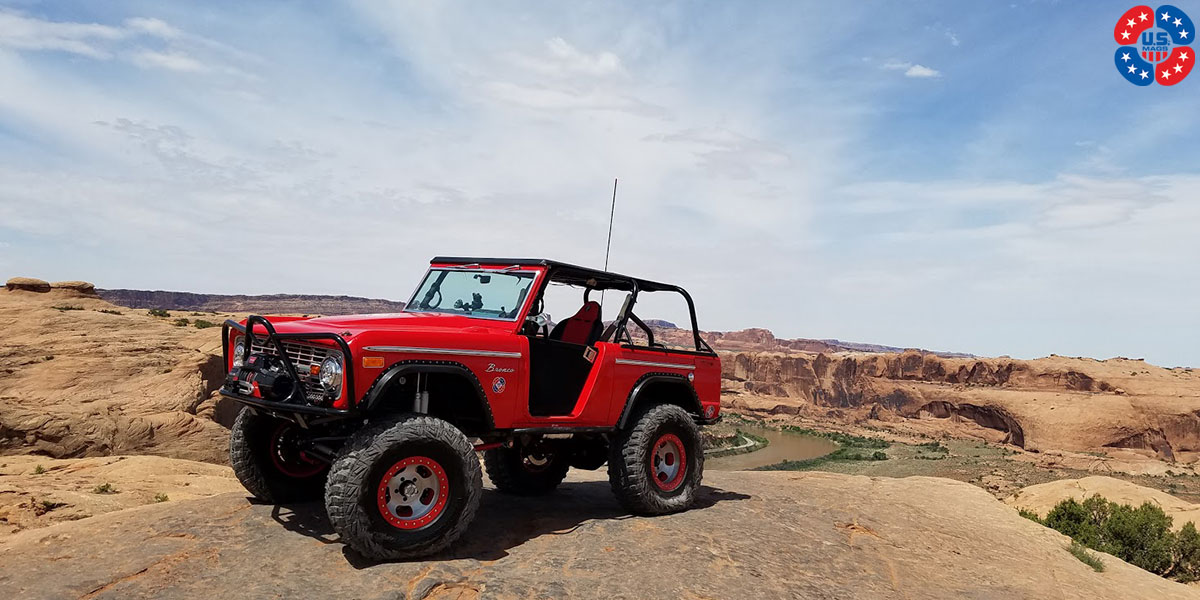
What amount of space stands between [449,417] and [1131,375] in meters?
75.5

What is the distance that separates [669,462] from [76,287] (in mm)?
40430

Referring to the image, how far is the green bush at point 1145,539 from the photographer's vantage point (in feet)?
38.6

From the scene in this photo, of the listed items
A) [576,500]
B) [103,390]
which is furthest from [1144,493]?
[103,390]

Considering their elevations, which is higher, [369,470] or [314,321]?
[314,321]

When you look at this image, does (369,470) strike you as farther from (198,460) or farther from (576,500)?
(198,460)

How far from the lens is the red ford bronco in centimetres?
527

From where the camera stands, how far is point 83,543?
579cm

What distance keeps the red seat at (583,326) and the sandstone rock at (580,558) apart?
1.86m

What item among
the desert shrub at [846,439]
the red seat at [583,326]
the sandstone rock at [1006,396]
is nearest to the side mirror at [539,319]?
the red seat at [583,326]

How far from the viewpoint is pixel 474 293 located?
7117 mm

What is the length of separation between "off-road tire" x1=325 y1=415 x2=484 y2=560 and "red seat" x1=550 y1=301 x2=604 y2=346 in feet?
8.31

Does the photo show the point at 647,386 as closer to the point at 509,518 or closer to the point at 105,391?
the point at 509,518

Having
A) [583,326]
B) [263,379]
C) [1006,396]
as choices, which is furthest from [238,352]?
[1006,396]

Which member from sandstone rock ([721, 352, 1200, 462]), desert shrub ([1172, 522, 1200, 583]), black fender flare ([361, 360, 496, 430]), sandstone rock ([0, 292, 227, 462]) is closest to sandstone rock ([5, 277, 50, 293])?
sandstone rock ([0, 292, 227, 462])
